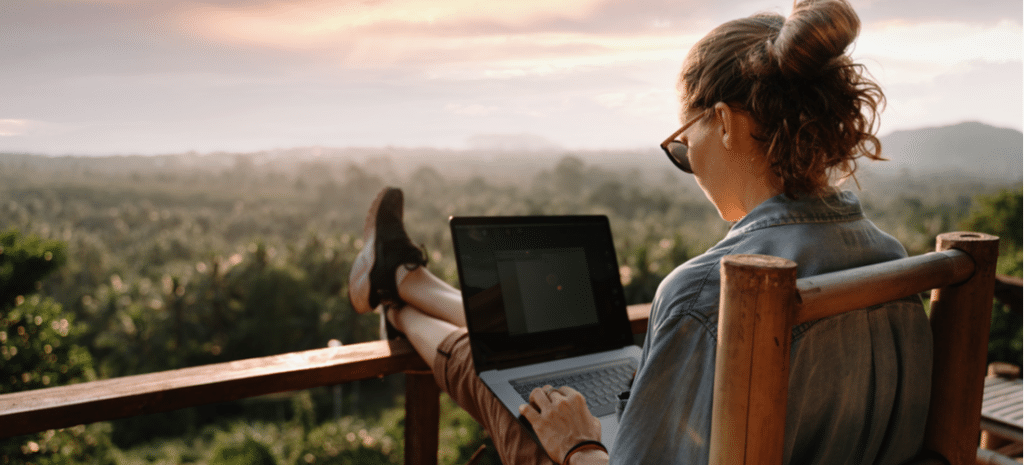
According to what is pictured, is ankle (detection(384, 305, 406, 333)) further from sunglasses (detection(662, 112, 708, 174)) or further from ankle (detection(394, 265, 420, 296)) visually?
sunglasses (detection(662, 112, 708, 174))

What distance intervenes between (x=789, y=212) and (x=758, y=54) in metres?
0.20

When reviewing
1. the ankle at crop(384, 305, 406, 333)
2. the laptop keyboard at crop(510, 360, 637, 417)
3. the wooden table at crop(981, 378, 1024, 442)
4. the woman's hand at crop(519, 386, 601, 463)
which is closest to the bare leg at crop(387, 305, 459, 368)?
the ankle at crop(384, 305, 406, 333)

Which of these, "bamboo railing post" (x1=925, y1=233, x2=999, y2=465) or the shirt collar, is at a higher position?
the shirt collar

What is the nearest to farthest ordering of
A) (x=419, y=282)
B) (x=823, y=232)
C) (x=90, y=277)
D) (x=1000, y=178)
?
1. (x=823, y=232)
2. (x=419, y=282)
3. (x=1000, y=178)
4. (x=90, y=277)

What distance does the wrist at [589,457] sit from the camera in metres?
0.80

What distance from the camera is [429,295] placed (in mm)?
1614

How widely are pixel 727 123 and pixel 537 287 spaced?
0.64 meters

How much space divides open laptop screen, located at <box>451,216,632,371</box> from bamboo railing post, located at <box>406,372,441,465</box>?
1.19 feet

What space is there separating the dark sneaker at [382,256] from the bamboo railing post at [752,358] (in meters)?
1.31

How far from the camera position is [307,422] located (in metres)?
11.7

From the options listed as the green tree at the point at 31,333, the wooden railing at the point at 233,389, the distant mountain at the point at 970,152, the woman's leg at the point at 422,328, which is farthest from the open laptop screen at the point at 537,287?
the green tree at the point at 31,333

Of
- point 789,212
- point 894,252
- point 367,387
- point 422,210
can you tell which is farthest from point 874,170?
point 367,387

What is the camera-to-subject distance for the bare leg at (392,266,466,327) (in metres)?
1.53

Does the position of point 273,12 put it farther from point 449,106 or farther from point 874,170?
point 449,106
